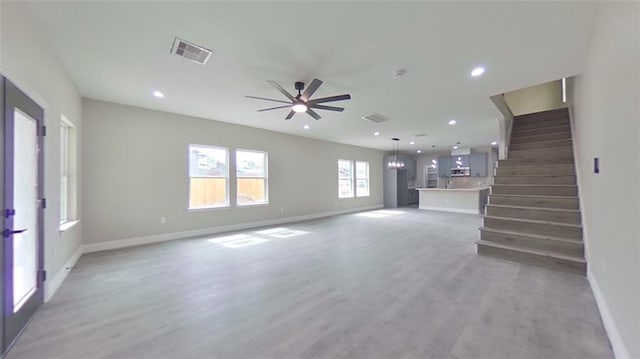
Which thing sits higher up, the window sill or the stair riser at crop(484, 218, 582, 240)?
the window sill

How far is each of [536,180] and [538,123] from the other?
2269 mm

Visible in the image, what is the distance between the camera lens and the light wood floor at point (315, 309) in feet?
6.02

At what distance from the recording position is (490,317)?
222cm

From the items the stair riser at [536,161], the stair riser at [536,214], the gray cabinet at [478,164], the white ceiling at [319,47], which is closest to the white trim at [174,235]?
the white ceiling at [319,47]

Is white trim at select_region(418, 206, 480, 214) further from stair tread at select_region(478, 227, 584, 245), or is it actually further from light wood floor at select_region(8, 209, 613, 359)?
light wood floor at select_region(8, 209, 613, 359)

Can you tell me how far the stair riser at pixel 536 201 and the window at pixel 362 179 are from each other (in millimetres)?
5874

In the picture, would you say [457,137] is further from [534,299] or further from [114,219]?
[114,219]

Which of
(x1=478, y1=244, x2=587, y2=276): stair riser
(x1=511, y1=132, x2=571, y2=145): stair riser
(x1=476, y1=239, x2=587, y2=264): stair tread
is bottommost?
(x1=478, y1=244, x2=587, y2=276): stair riser

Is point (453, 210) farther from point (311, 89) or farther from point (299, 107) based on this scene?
point (311, 89)

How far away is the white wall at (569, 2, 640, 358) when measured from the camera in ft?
4.71

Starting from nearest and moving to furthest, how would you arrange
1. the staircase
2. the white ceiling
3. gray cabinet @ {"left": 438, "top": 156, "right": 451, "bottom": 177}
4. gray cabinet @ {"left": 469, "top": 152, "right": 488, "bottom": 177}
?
the white ceiling
the staircase
gray cabinet @ {"left": 469, "top": 152, "right": 488, "bottom": 177}
gray cabinet @ {"left": 438, "top": 156, "right": 451, "bottom": 177}

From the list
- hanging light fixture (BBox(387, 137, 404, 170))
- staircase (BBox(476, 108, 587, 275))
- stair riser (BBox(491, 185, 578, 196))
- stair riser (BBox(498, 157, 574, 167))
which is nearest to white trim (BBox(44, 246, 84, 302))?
staircase (BBox(476, 108, 587, 275))

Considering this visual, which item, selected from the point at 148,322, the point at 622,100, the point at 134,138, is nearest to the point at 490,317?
the point at 622,100

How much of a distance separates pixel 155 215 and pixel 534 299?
6050 mm
